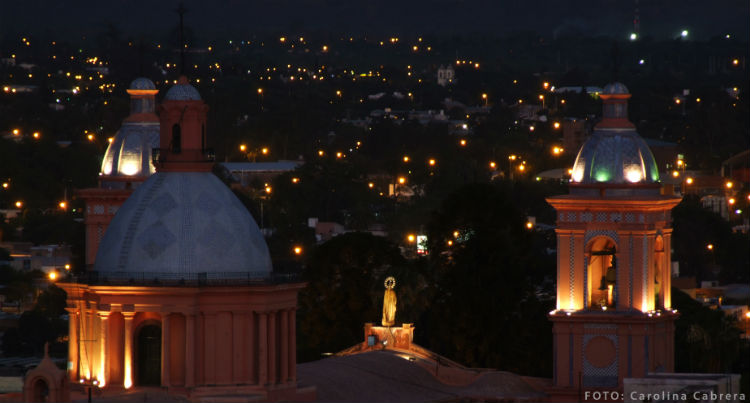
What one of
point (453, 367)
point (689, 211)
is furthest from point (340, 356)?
point (689, 211)

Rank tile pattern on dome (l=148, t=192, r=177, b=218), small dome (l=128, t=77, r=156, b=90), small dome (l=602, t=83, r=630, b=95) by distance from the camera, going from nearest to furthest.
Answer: tile pattern on dome (l=148, t=192, r=177, b=218) < small dome (l=602, t=83, r=630, b=95) < small dome (l=128, t=77, r=156, b=90)

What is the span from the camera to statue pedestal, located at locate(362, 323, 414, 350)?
9244 cm

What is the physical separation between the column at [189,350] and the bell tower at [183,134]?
417cm

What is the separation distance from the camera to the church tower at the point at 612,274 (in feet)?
281

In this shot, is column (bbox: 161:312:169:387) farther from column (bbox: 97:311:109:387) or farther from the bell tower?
the bell tower

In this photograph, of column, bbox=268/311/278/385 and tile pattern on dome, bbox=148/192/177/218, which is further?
tile pattern on dome, bbox=148/192/177/218

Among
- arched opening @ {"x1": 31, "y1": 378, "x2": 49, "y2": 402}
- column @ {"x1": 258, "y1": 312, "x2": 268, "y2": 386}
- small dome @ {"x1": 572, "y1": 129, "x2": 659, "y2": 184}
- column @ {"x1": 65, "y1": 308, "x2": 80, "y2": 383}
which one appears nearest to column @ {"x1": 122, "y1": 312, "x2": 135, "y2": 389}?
column @ {"x1": 65, "y1": 308, "x2": 80, "y2": 383}

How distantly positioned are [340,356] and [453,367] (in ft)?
10.9

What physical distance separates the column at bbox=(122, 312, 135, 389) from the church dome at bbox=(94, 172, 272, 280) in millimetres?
971

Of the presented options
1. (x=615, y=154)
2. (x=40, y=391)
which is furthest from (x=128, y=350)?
(x=615, y=154)

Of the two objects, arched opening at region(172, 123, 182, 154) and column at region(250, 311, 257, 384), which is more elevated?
arched opening at region(172, 123, 182, 154)

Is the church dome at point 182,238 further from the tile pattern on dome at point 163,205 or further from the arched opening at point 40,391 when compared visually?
the arched opening at point 40,391

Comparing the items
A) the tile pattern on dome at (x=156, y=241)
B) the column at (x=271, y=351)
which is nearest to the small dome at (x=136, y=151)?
the tile pattern on dome at (x=156, y=241)

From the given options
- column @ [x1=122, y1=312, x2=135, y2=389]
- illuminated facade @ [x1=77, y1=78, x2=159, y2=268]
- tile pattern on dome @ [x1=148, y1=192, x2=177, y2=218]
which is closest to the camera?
column @ [x1=122, y1=312, x2=135, y2=389]
